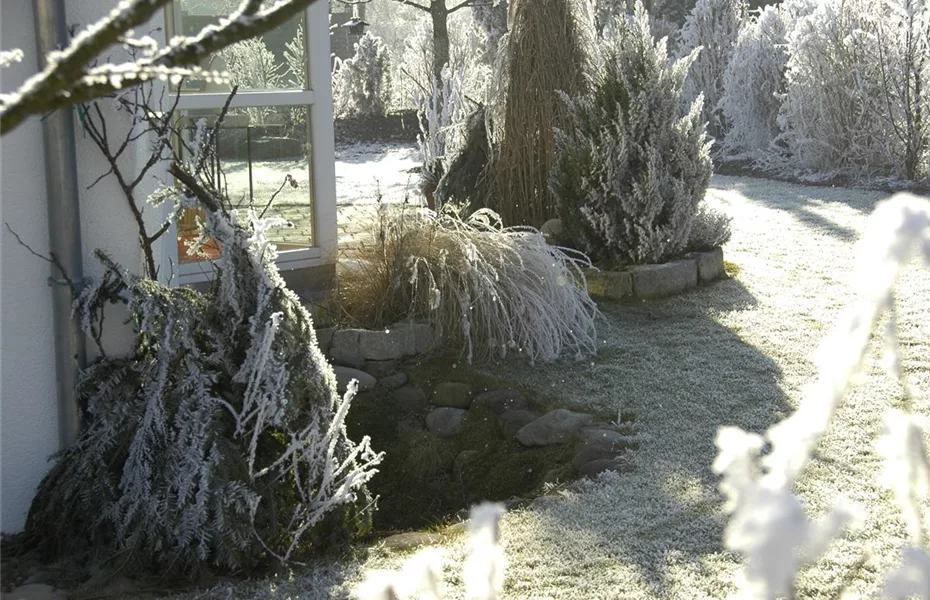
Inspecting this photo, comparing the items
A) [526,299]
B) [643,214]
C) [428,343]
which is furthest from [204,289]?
[643,214]

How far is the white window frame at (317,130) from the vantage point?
191 inches

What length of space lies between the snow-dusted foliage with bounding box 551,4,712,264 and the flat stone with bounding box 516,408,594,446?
6.92ft

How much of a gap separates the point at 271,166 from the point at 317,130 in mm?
283

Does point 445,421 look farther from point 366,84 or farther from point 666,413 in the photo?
point 366,84

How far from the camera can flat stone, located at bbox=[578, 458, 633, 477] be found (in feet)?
11.1

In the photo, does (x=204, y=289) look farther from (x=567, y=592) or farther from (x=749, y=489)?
(x=749, y=489)

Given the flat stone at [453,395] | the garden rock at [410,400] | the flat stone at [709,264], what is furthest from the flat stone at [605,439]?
the flat stone at [709,264]

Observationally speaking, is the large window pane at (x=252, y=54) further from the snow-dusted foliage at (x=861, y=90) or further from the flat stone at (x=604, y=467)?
the snow-dusted foliage at (x=861, y=90)

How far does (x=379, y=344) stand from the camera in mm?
4527

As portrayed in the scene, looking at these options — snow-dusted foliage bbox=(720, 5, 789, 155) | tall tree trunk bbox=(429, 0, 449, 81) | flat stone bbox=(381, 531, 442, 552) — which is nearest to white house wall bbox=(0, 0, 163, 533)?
flat stone bbox=(381, 531, 442, 552)

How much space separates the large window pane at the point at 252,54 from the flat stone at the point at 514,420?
1.90m

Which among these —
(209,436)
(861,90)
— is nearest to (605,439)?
(209,436)

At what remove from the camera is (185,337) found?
283 cm

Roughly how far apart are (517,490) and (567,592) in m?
1.03
